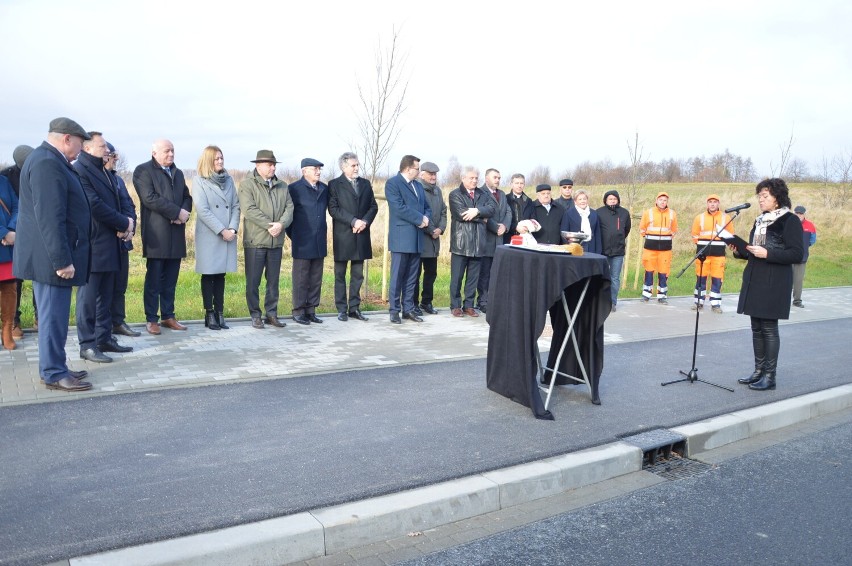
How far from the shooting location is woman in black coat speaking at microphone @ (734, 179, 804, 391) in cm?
746

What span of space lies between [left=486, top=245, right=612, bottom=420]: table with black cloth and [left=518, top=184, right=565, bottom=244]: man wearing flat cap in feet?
18.5

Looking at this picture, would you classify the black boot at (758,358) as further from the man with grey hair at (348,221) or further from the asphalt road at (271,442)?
the man with grey hair at (348,221)

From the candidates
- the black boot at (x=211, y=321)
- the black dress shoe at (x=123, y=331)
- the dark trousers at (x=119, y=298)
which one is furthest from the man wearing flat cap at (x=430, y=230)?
the dark trousers at (x=119, y=298)

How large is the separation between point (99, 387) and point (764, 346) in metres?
7.01

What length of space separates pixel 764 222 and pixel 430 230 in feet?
16.1

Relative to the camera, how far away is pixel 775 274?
298 inches

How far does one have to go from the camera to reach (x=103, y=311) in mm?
7844

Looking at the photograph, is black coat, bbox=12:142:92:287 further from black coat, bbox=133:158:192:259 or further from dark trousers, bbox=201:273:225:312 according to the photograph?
dark trousers, bbox=201:273:225:312

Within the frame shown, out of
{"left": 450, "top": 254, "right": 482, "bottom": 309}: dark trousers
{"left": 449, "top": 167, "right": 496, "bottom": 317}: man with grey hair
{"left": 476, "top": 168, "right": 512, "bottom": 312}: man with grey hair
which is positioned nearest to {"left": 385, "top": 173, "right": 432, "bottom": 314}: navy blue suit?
{"left": 449, "top": 167, "right": 496, "bottom": 317}: man with grey hair

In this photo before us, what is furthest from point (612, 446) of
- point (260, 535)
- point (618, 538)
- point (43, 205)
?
point (43, 205)

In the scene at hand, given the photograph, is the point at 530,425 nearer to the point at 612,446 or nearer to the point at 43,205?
the point at 612,446

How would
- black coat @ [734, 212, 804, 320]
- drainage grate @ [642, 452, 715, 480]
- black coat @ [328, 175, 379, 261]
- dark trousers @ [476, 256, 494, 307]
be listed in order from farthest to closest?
dark trousers @ [476, 256, 494, 307], black coat @ [328, 175, 379, 261], black coat @ [734, 212, 804, 320], drainage grate @ [642, 452, 715, 480]

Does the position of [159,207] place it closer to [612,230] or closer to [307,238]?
[307,238]

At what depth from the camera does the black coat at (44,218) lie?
20.2ft
